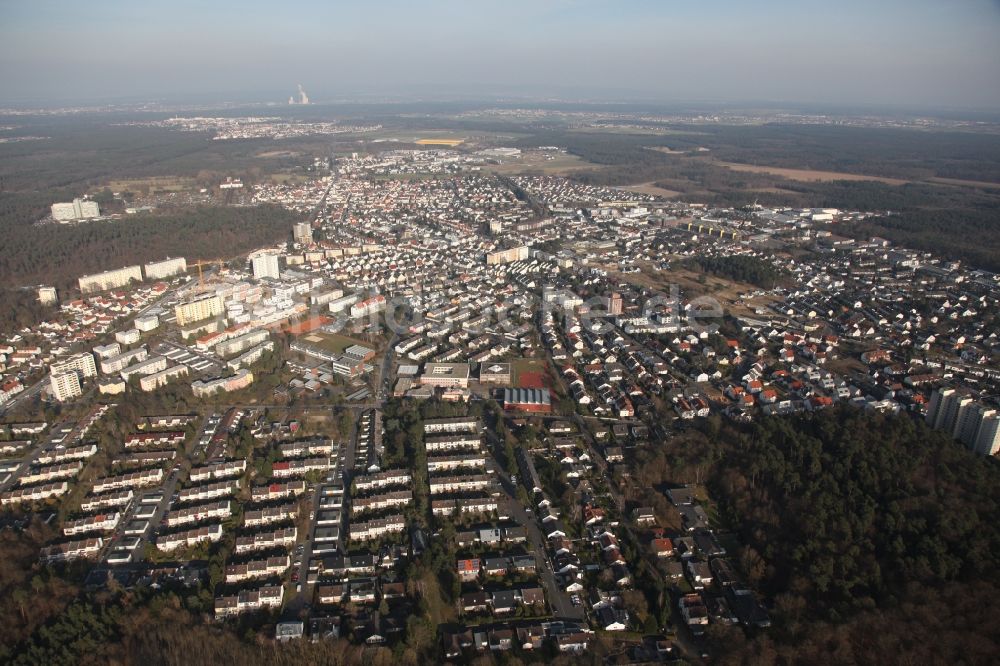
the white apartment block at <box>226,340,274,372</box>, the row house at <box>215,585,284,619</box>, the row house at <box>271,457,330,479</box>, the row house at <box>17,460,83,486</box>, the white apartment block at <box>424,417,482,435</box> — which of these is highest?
the white apartment block at <box>226,340,274,372</box>

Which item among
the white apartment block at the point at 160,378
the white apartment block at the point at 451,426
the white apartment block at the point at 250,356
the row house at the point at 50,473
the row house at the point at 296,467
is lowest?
the row house at the point at 50,473

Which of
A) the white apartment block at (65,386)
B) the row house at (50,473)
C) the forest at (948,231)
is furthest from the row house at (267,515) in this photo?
the forest at (948,231)

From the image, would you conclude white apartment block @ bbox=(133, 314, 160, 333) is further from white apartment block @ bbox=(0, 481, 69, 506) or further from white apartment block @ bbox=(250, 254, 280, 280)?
white apartment block @ bbox=(0, 481, 69, 506)

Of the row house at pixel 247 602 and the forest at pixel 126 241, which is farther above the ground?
the forest at pixel 126 241

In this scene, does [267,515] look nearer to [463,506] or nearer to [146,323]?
[463,506]

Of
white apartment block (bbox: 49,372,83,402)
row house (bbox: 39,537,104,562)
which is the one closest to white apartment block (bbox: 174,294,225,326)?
white apartment block (bbox: 49,372,83,402)

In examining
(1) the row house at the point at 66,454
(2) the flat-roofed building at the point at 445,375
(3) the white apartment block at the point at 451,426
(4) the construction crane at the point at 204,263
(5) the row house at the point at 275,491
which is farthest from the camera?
(4) the construction crane at the point at 204,263

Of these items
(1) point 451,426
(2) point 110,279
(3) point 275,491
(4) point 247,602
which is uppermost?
(2) point 110,279

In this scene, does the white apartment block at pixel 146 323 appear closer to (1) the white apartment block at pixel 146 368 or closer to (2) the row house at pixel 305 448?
(1) the white apartment block at pixel 146 368

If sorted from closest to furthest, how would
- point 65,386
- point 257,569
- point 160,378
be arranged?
point 257,569, point 65,386, point 160,378

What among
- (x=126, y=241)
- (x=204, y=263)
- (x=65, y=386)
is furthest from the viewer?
(x=126, y=241)

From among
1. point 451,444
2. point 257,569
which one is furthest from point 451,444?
point 257,569
